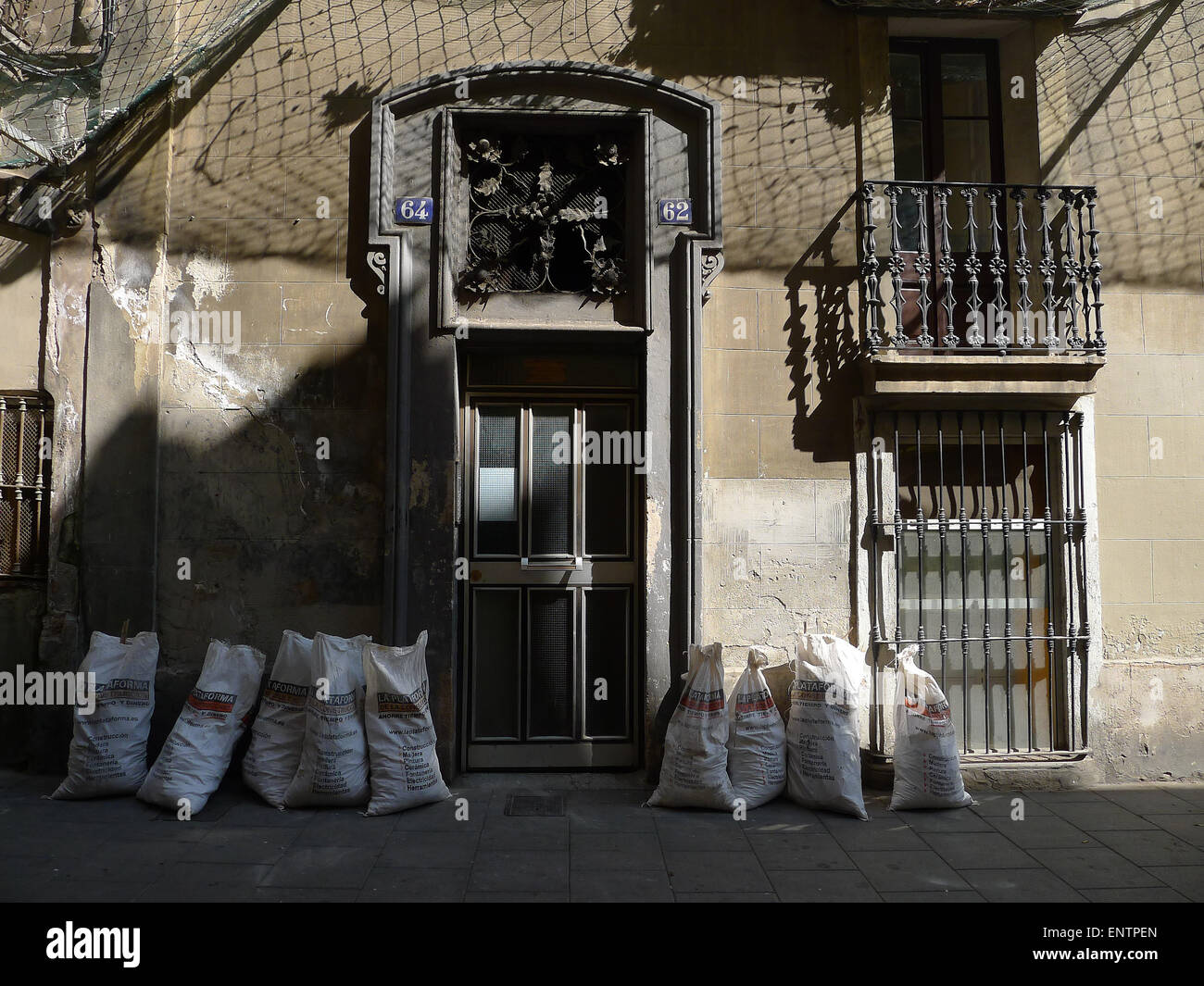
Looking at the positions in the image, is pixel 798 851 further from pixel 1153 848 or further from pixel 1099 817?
pixel 1099 817

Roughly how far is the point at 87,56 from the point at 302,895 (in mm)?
5505

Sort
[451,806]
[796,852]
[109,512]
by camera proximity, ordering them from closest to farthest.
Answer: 1. [796,852]
2. [451,806]
3. [109,512]

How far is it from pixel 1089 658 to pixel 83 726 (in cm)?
621

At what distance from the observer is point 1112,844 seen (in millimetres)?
4359

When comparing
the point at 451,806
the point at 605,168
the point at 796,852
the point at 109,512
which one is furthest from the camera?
the point at 605,168

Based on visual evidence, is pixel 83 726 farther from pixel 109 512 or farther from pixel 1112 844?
pixel 1112 844

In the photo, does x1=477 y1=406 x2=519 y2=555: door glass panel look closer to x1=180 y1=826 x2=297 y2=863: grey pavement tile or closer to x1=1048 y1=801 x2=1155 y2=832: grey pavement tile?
x1=180 y1=826 x2=297 y2=863: grey pavement tile

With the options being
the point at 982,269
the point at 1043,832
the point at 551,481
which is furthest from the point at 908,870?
the point at 982,269

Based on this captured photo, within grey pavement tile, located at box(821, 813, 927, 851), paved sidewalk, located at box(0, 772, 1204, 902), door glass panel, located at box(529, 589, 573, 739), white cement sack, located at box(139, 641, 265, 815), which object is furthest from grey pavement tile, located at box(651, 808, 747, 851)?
white cement sack, located at box(139, 641, 265, 815)

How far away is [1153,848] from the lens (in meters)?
4.30

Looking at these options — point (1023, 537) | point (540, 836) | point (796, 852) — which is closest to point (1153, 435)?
point (1023, 537)

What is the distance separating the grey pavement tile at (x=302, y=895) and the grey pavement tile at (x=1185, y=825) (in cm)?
427

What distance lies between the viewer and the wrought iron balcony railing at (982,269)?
5.36 metres

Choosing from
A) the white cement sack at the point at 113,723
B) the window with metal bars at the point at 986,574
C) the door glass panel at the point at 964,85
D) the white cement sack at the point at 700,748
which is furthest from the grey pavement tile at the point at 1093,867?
the white cement sack at the point at 113,723
